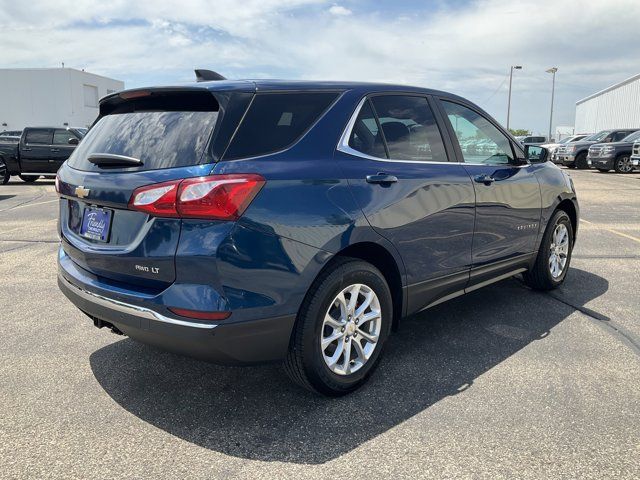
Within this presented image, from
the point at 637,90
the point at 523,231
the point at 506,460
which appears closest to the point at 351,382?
the point at 506,460

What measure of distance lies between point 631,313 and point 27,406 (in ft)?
14.8

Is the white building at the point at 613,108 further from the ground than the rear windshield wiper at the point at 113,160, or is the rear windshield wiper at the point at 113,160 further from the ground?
the white building at the point at 613,108

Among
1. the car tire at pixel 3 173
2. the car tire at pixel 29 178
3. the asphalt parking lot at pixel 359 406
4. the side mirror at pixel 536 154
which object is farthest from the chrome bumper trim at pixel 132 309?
the car tire at pixel 29 178

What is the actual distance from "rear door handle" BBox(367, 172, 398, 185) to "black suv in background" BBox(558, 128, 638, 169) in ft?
76.7

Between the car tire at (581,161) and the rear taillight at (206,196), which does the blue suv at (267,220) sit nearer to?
the rear taillight at (206,196)

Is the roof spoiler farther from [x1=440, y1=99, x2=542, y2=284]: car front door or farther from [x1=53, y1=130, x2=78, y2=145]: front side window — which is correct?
[x1=53, y1=130, x2=78, y2=145]: front side window

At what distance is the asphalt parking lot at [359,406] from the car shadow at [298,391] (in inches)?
0.4

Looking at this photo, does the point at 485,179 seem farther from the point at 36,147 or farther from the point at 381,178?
the point at 36,147

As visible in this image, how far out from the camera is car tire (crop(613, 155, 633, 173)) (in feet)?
69.5

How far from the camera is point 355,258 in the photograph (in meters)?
3.12

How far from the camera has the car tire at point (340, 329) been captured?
9.37ft

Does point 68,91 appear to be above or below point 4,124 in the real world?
above

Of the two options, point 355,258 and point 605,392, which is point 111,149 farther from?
point 605,392

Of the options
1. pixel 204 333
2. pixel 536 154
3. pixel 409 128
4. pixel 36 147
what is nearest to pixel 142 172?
pixel 204 333
